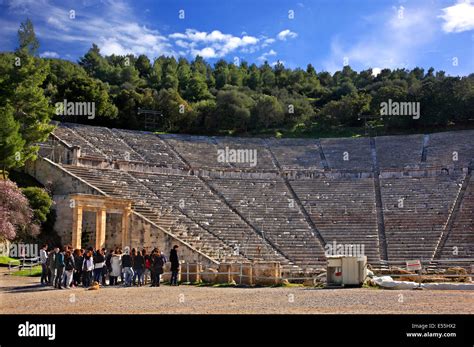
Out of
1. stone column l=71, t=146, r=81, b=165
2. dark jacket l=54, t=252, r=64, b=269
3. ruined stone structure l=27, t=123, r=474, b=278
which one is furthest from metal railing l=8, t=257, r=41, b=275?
stone column l=71, t=146, r=81, b=165

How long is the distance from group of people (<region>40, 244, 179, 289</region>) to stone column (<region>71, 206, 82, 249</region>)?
6.11 metres

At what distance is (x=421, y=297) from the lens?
45.4 feet

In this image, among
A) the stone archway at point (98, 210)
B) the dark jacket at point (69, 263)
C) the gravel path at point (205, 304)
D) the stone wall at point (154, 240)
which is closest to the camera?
the gravel path at point (205, 304)

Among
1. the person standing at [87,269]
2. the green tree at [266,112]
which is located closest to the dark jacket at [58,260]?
the person standing at [87,269]

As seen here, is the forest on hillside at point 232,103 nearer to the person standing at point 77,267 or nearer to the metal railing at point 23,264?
the metal railing at point 23,264

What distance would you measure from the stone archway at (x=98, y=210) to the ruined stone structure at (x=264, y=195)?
47 millimetres

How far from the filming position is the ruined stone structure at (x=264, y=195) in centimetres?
2759

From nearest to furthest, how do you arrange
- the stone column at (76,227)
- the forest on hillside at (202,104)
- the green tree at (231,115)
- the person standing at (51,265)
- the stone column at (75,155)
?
the person standing at (51,265) → the stone column at (76,227) → the stone column at (75,155) → the forest on hillside at (202,104) → the green tree at (231,115)

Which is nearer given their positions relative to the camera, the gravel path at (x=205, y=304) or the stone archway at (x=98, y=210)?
the gravel path at (x=205, y=304)

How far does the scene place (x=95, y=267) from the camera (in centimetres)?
1819

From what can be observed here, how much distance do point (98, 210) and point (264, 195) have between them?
11541 millimetres

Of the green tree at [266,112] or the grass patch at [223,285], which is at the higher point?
the green tree at [266,112]
